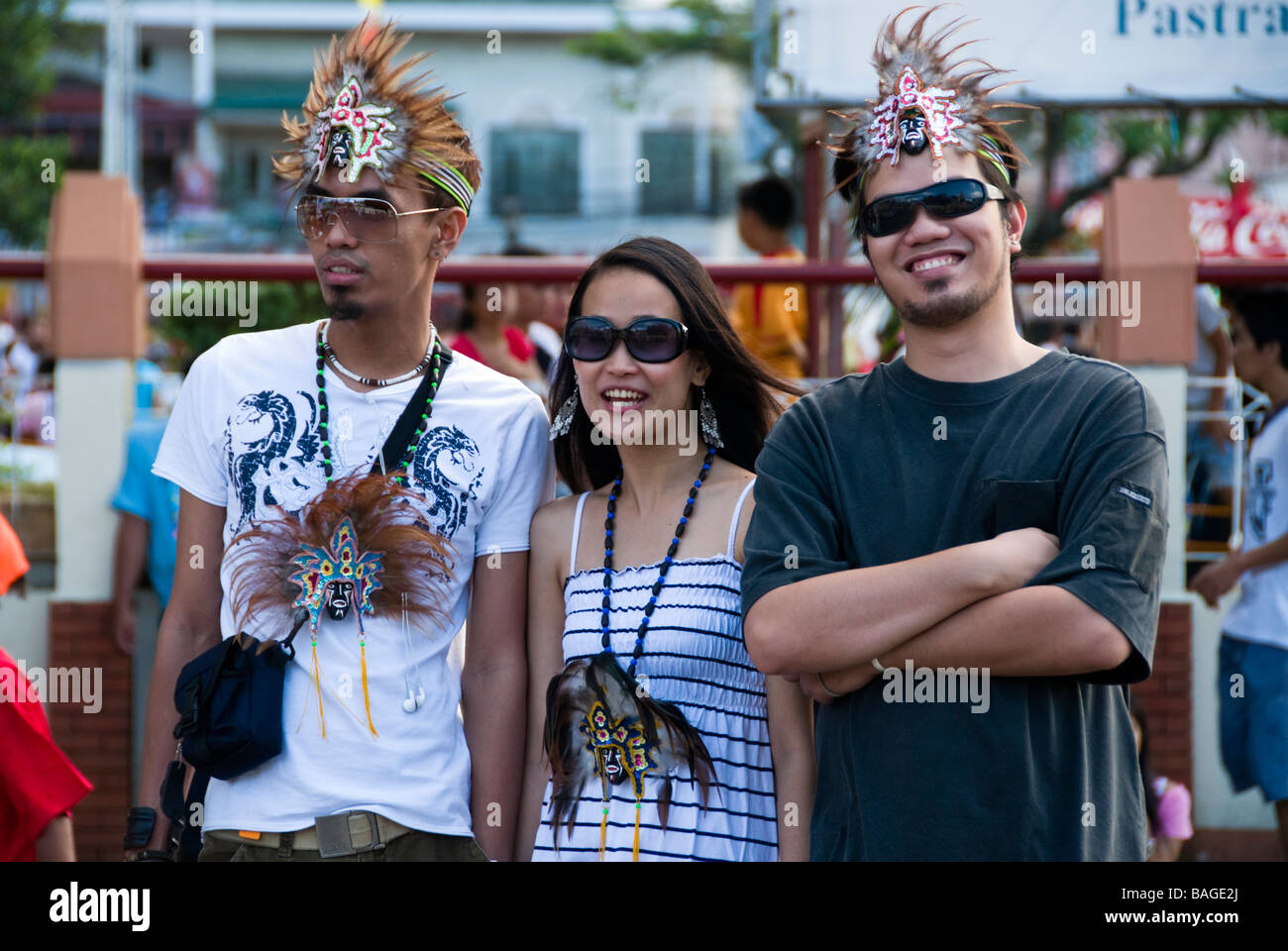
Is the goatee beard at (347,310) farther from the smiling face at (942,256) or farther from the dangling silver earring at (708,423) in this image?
the smiling face at (942,256)

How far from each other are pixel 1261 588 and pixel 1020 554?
289cm

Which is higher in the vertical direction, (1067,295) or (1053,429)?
(1067,295)

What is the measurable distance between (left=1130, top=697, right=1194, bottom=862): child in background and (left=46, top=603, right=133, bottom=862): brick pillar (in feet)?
12.7

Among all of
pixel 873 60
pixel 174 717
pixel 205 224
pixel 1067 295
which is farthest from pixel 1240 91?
pixel 205 224

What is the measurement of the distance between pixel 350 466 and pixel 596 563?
569mm

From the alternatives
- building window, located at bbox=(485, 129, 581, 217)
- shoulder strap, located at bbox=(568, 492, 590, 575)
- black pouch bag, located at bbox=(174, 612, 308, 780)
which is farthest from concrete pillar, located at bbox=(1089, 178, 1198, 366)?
building window, located at bbox=(485, 129, 581, 217)

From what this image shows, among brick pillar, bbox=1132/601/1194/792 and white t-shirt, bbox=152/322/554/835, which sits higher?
white t-shirt, bbox=152/322/554/835

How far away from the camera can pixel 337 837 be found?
2.75 m

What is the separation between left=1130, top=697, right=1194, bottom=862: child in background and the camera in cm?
500

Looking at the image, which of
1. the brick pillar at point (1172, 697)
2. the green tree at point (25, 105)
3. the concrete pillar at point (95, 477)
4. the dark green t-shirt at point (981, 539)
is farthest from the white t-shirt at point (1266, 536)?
the green tree at point (25, 105)

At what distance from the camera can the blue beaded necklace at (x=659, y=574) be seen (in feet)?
9.27

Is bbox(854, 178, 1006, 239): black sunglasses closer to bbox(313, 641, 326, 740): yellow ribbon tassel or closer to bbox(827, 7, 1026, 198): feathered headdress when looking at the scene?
bbox(827, 7, 1026, 198): feathered headdress

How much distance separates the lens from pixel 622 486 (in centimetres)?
312
